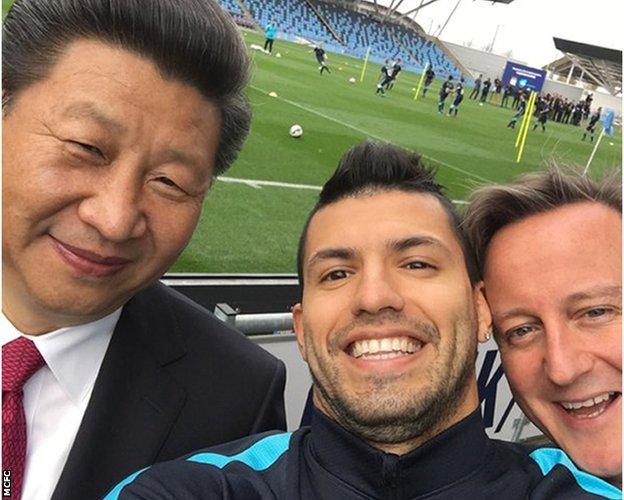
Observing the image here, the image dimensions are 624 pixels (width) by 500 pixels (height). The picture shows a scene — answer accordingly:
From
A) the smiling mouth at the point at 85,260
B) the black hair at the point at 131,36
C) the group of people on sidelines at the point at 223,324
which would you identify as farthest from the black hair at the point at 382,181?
the smiling mouth at the point at 85,260

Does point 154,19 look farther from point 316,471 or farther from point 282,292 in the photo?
point 282,292

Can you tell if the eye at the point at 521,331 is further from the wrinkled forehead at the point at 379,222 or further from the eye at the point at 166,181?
the eye at the point at 166,181

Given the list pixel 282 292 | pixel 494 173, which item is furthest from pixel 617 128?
pixel 282 292

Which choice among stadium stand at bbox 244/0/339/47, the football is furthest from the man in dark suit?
stadium stand at bbox 244/0/339/47

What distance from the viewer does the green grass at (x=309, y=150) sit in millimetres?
5531

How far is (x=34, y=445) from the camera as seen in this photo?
1.54 metres

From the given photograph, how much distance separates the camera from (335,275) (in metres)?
1.88

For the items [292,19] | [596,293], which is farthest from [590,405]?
[292,19]

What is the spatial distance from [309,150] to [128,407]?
9.19 metres

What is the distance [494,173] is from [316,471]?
12047 mm

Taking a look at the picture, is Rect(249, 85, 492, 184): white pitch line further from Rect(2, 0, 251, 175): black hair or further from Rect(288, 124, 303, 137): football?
Rect(2, 0, 251, 175): black hair

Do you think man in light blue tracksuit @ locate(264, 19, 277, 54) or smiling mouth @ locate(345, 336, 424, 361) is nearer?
smiling mouth @ locate(345, 336, 424, 361)

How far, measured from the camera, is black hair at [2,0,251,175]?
4.56 feet

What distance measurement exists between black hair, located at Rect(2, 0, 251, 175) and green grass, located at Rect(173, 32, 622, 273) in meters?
0.31
